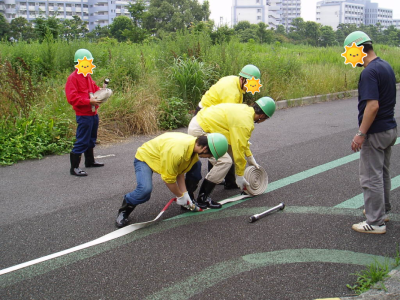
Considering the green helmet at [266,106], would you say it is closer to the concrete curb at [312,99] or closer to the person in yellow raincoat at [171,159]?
the person in yellow raincoat at [171,159]

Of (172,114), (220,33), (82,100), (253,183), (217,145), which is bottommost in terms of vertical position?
(253,183)

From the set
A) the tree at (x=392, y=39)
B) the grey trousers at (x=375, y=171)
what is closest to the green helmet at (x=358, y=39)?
the grey trousers at (x=375, y=171)

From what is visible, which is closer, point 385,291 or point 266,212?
point 385,291

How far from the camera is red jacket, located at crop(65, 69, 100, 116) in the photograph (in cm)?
616

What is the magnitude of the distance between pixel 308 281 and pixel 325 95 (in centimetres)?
1159

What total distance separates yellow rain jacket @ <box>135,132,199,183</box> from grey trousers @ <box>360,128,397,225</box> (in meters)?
1.68

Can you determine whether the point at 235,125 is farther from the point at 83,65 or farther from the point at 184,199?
the point at 83,65

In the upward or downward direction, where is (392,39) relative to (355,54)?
upward

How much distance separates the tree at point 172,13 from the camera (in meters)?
66.9

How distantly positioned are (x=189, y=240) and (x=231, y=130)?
1.37m

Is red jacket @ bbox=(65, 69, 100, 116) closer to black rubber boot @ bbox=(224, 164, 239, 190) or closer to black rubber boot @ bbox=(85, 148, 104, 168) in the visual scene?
black rubber boot @ bbox=(85, 148, 104, 168)

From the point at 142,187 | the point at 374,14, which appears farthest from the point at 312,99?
the point at 374,14

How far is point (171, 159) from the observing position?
3965mm

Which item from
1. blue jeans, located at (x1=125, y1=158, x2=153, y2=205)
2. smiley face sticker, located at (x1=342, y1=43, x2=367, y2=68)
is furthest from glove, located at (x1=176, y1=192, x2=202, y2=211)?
smiley face sticker, located at (x1=342, y1=43, x2=367, y2=68)
